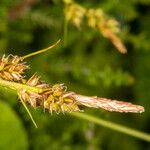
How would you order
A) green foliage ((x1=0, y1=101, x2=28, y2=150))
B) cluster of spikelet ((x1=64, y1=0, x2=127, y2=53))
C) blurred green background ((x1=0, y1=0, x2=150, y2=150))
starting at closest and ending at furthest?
1. cluster of spikelet ((x1=64, y1=0, x2=127, y2=53))
2. green foliage ((x1=0, y1=101, x2=28, y2=150))
3. blurred green background ((x1=0, y1=0, x2=150, y2=150))

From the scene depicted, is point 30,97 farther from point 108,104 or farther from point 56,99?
point 108,104

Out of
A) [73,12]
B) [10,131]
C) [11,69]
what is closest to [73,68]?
[10,131]

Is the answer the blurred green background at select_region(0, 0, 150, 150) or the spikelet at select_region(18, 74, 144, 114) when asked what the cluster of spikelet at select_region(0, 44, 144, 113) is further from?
the blurred green background at select_region(0, 0, 150, 150)

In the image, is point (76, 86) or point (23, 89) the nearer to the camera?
point (23, 89)

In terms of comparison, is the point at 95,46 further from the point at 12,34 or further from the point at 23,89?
the point at 23,89

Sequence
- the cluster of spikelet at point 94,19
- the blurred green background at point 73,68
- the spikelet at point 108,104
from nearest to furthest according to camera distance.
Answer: the spikelet at point 108,104
the cluster of spikelet at point 94,19
the blurred green background at point 73,68

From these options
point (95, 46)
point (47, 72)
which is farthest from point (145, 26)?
point (47, 72)

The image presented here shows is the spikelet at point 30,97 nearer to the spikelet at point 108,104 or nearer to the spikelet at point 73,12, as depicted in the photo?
the spikelet at point 108,104

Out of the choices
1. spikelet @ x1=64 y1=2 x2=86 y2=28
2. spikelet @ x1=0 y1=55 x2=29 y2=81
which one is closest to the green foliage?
spikelet @ x1=64 y1=2 x2=86 y2=28

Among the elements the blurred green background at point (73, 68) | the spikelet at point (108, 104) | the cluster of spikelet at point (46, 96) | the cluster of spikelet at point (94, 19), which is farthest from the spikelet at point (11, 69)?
the blurred green background at point (73, 68)
